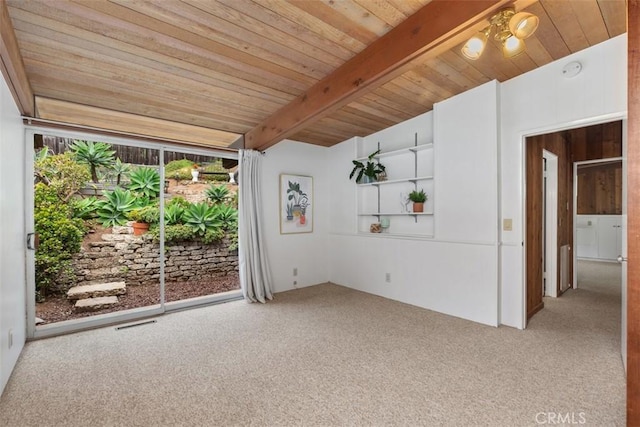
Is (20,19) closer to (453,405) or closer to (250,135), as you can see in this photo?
(250,135)

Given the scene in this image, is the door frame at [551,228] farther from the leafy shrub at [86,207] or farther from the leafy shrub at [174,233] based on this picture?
the leafy shrub at [86,207]

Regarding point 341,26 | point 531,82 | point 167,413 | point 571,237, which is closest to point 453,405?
point 167,413

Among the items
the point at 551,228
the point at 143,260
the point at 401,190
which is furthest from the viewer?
the point at 401,190

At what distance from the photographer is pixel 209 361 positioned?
2408 mm

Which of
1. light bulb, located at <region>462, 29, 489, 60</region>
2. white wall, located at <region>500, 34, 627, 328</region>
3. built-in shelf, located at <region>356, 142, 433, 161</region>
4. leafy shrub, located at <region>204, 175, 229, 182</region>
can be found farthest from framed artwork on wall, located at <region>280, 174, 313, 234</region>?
light bulb, located at <region>462, 29, 489, 60</region>

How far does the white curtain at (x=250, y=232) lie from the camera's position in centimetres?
404

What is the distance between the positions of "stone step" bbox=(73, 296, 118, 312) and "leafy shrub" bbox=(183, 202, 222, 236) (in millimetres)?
1319

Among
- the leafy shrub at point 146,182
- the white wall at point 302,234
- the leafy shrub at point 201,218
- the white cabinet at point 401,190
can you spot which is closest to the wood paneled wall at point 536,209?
the white cabinet at point 401,190

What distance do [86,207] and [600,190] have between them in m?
10.3

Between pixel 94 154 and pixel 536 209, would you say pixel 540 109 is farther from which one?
pixel 94 154

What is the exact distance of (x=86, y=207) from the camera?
11.3 ft

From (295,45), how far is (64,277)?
358cm

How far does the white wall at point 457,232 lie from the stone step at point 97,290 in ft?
11.1

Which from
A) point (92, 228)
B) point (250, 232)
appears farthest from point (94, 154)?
point (250, 232)
